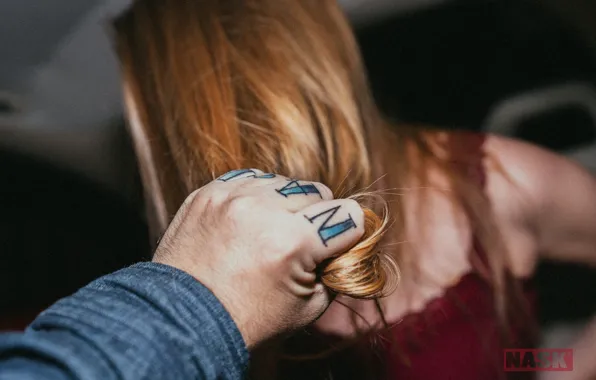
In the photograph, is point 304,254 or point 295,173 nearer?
point 304,254

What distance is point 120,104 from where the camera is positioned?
2.64 ft

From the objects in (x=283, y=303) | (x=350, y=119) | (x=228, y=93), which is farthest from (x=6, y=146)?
(x=283, y=303)

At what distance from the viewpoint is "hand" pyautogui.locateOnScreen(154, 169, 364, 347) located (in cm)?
39

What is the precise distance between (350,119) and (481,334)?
1.00ft

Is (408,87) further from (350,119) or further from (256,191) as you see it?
(256,191)

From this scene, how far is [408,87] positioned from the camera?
975mm

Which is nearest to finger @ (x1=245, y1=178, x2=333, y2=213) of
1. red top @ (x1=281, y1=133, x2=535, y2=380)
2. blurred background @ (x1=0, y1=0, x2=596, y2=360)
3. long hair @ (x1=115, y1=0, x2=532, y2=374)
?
long hair @ (x1=115, y1=0, x2=532, y2=374)

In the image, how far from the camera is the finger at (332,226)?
15.8 inches

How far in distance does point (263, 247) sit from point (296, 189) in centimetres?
6

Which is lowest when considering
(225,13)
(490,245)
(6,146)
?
(490,245)

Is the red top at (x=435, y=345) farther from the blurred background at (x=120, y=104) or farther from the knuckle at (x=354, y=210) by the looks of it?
the knuckle at (x=354, y=210)

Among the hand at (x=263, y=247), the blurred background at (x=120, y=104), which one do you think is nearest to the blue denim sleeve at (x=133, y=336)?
the hand at (x=263, y=247)

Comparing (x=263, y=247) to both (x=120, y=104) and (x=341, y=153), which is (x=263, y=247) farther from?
(x=120, y=104)

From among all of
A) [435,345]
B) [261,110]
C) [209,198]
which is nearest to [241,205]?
[209,198]
